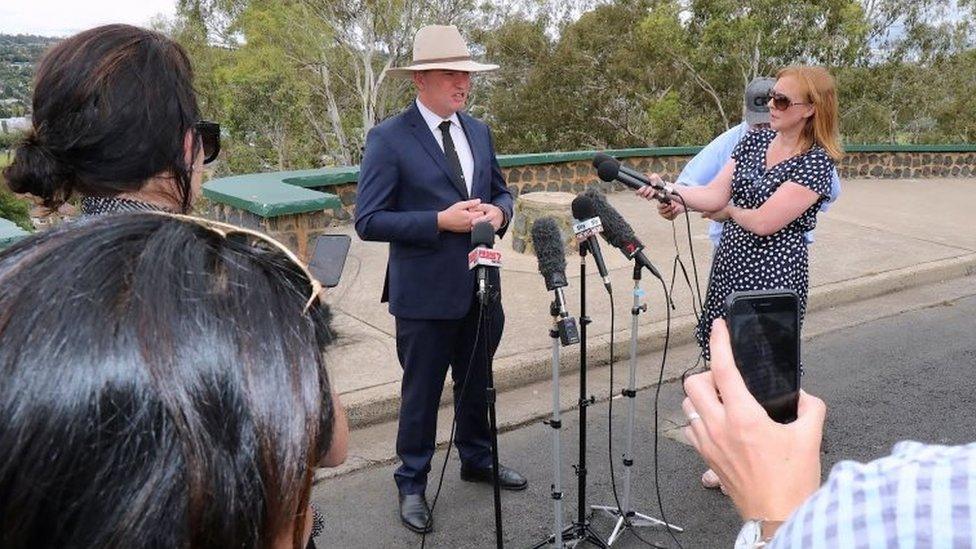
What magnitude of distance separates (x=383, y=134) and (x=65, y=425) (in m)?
2.73

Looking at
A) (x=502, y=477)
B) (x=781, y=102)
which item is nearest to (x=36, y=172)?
(x=502, y=477)

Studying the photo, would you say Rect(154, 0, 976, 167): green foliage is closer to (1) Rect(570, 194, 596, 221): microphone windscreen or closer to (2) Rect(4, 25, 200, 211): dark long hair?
(1) Rect(570, 194, 596, 221): microphone windscreen

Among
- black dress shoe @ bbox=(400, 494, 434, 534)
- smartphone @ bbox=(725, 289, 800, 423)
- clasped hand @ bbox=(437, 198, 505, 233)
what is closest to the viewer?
smartphone @ bbox=(725, 289, 800, 423)

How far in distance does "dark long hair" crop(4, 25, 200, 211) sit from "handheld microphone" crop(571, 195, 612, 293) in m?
1.54

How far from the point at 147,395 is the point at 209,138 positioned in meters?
1.42

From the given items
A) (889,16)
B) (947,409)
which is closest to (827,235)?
(947,409)

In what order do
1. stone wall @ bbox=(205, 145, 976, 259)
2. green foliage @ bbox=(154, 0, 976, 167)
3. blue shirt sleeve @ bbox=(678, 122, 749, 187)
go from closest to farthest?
blue shirt sleeve @ bbox=(678, 122, 749, 187)
stone wall @ bbox=(205, 145, 976, 259)
green foliage @ bbox=(154, 0, 976, 167)

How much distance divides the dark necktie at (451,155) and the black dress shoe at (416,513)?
4.72 feet

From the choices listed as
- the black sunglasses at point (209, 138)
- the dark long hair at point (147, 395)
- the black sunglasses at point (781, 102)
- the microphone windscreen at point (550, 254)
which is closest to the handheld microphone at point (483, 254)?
the microphone windscreen at point (550, 254)

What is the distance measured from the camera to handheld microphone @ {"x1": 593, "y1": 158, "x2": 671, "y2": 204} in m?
3.10

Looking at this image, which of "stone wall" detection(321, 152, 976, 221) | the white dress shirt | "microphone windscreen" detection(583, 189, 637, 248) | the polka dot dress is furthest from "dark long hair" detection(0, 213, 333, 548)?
"stone wall" detection(321, 152, 976, 221)

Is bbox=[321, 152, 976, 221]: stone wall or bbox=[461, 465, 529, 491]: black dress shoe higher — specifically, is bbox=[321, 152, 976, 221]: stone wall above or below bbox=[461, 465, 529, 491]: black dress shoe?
above

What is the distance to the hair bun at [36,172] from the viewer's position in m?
1.71

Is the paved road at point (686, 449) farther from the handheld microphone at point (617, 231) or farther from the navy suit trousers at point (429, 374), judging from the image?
the handheld microphone at point (617, 231)
